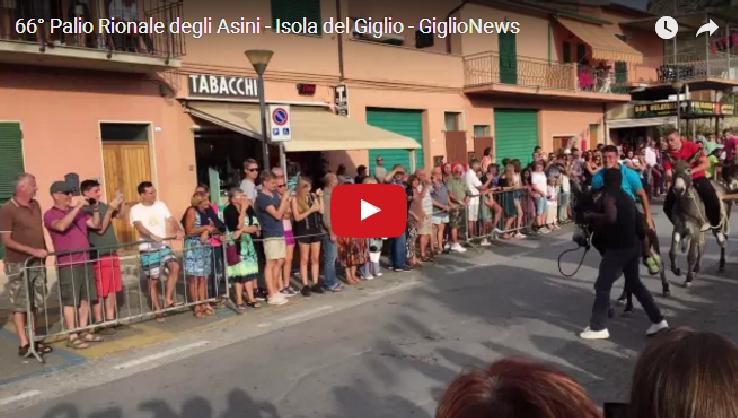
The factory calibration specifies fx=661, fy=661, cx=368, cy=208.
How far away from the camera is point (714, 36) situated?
3709 cm

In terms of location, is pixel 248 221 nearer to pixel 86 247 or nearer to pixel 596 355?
pixel 86 247

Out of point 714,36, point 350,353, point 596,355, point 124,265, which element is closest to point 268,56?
point 124,265

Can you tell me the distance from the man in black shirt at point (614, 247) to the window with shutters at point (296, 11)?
424 inches

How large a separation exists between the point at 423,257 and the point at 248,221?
3.99 metres

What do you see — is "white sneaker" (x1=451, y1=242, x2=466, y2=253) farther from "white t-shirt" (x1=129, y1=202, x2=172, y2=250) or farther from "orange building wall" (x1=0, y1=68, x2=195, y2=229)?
"white t-shirt" (x1=129, y1=202, x2=172, y2=250)

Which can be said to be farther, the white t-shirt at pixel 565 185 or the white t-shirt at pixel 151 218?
the white t-shirt at pixel 565 185

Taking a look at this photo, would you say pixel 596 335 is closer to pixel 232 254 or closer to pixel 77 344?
pixel 232 254

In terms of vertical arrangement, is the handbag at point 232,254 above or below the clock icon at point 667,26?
below

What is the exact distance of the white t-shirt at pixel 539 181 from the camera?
1494 cm

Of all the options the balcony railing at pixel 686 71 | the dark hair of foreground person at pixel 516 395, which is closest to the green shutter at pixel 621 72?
the balcony railing at pixel 686 71

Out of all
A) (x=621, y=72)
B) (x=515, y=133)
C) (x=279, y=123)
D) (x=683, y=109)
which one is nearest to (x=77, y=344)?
(x=279, y=123)

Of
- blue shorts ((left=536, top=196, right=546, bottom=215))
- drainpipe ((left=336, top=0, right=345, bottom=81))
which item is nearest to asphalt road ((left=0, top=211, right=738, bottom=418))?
blue shorts ((left=536, top=196, right=546, bottom=215))

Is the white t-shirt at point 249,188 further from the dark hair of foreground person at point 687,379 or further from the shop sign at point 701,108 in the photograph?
the shop sign at point 701,108

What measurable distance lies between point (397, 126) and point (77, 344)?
509 inches
